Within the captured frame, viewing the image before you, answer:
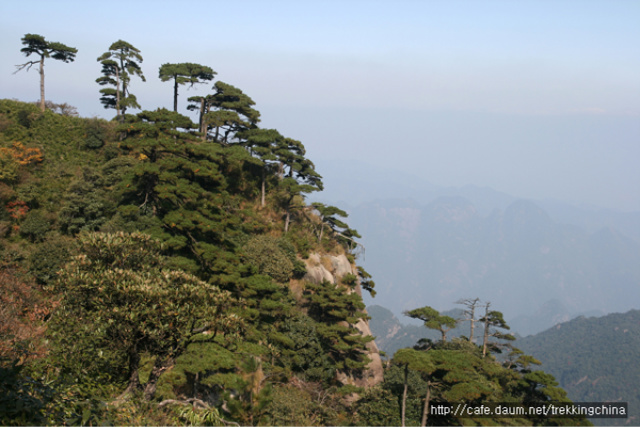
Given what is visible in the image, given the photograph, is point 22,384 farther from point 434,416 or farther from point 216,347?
point 434,416

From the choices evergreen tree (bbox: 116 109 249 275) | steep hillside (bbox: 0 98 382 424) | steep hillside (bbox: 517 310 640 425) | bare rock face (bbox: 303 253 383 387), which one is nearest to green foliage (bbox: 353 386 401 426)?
steep hillside (bbox: 0 98 382 424)

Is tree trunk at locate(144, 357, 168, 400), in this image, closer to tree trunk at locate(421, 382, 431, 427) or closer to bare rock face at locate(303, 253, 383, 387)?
tree trunk at locate(421, 382, 431, 427)

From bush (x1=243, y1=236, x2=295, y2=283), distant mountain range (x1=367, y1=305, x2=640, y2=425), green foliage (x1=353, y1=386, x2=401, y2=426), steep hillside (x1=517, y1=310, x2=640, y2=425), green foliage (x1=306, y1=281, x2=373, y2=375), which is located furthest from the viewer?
steep hillside (x1=517, y1=310, x2=640, y2=425)

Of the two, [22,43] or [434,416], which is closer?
[434,416]

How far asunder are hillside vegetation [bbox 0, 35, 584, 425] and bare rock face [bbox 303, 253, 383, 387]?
28 centimetres

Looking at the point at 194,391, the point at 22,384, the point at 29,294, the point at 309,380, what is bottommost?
the point at 309,380

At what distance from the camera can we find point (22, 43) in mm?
35688

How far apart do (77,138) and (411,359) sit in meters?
33.7

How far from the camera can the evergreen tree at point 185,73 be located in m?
38.0

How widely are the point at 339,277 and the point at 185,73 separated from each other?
80.3 ft

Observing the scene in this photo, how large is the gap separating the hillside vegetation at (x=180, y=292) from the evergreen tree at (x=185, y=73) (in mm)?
143

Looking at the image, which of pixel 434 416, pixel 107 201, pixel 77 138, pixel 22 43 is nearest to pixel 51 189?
pixel 107 201

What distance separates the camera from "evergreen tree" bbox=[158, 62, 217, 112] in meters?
38.0

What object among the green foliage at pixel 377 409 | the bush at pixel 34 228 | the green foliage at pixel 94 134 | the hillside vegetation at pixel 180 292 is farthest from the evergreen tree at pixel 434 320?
the green foliage at pixel 94 134
